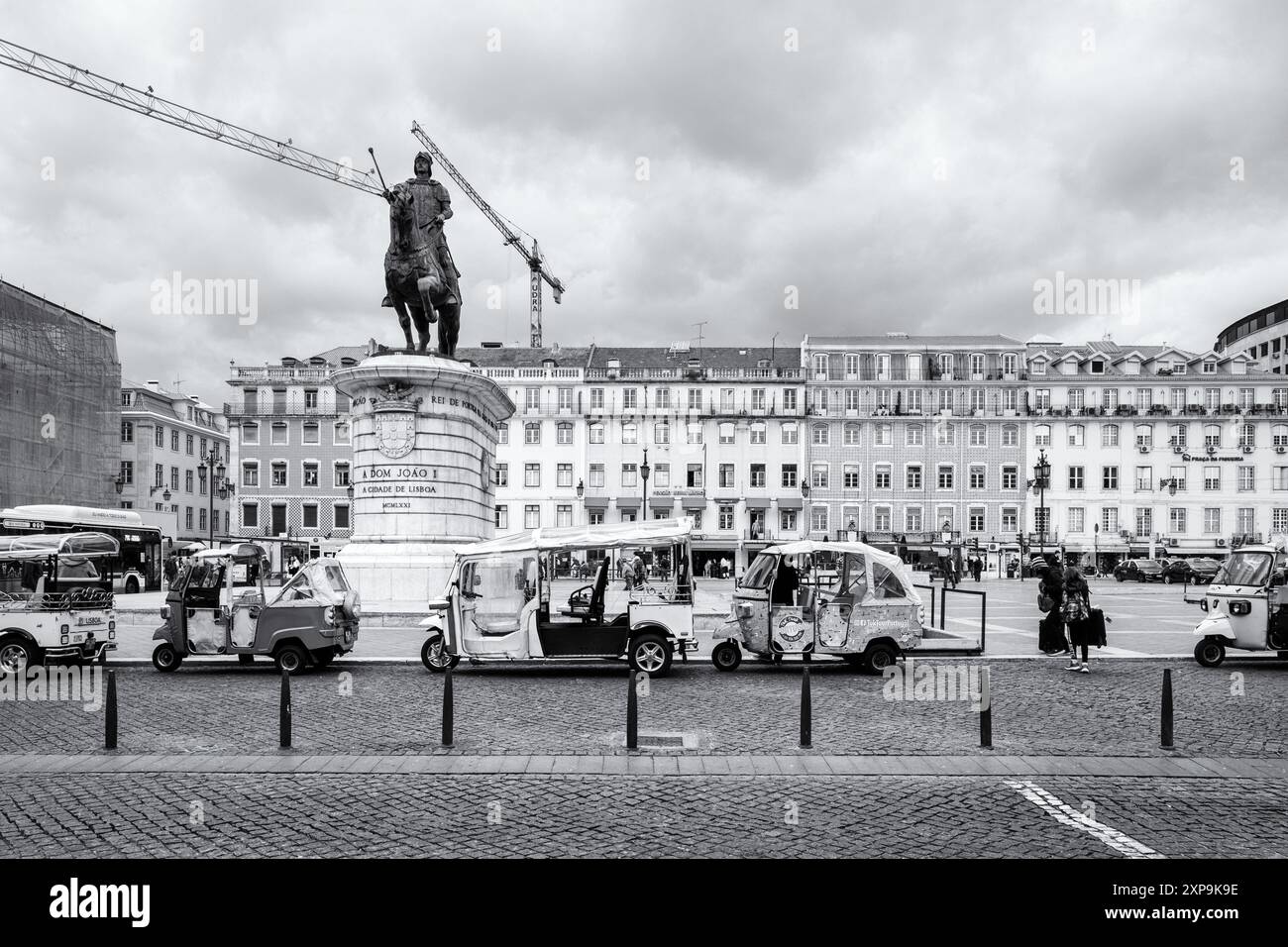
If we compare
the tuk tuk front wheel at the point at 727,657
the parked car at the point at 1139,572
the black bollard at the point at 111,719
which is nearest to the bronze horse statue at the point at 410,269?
the tuk tuk front wheel at the point at 727,657

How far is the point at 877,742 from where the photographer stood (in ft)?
32.9

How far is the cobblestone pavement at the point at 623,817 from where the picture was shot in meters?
6.57

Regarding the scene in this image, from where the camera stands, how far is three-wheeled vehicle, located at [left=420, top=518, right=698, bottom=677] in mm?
14984

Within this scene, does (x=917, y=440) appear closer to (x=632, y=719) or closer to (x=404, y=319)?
(x=404, y=319)

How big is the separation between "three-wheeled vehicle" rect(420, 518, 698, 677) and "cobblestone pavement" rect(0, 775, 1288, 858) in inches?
254

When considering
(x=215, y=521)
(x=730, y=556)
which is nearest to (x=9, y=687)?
(x=730, y=556)

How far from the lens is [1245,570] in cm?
1683

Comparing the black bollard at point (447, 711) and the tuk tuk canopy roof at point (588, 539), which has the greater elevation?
the tuk tuk canopy roof at point (588, 539)

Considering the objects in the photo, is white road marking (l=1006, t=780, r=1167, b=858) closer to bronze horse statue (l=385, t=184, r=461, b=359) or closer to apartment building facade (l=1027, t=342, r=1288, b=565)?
bronze horse statue (l=385, t=184, r=461, b=359)

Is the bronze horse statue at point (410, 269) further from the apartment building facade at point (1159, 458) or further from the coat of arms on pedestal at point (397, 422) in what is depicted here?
the apartment building facade at point (1159, 458)

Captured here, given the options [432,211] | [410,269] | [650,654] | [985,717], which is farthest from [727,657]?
[432,211]

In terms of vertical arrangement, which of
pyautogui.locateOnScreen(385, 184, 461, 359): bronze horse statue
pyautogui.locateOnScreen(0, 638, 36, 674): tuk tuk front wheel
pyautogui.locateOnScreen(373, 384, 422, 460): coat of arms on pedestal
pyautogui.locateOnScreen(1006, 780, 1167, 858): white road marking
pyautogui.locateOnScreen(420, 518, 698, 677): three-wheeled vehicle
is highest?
pyautogui.locateOnScreen(385, 184, 461, 359): bronze horse statue

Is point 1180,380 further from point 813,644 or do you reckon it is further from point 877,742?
point 877,742

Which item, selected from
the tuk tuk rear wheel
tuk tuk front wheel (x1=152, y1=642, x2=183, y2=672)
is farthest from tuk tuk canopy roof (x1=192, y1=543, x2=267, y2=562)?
the tuk tuk rear wheel
